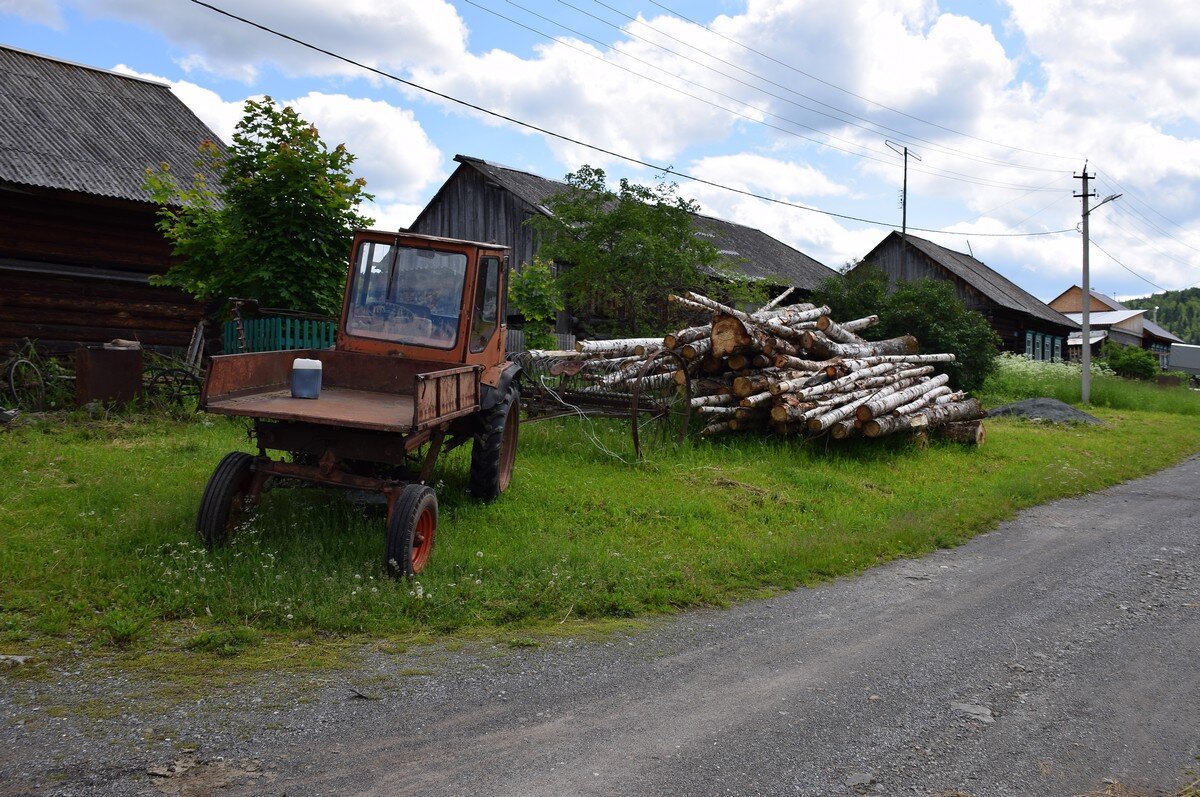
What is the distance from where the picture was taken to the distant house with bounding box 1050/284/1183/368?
54.8 meters

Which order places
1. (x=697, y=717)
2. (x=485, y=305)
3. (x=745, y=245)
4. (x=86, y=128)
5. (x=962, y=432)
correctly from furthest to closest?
(x=745, y=245)
(x=86, y=128)
(x=962, y=432)
(x=485, y=305)
(x=697, y=717)

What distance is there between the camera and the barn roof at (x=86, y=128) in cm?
1449

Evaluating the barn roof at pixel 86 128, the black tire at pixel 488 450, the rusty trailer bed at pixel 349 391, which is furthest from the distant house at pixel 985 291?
the rusty trailer bed at pixel 349 391

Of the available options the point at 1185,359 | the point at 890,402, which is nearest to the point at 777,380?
the point at 890,402

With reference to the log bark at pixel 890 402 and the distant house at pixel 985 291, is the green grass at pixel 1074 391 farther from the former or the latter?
the log bark at pixel 890 402

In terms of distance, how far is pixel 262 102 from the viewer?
12.9m

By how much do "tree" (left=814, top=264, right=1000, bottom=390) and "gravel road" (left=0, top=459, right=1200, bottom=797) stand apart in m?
17.0

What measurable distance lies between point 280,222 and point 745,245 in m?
24.6

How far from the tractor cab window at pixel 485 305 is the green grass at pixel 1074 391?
62.6ft

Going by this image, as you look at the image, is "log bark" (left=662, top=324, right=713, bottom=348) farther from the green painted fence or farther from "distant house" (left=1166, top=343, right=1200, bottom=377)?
"distant house" (left=1166, top=343, right=1200, bottom=377)

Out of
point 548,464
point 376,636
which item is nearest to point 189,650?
point 376,636

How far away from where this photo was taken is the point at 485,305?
8617 mm

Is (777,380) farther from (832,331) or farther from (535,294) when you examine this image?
(535,294)

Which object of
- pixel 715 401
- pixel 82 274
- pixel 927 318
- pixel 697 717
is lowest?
pixel 697 717
